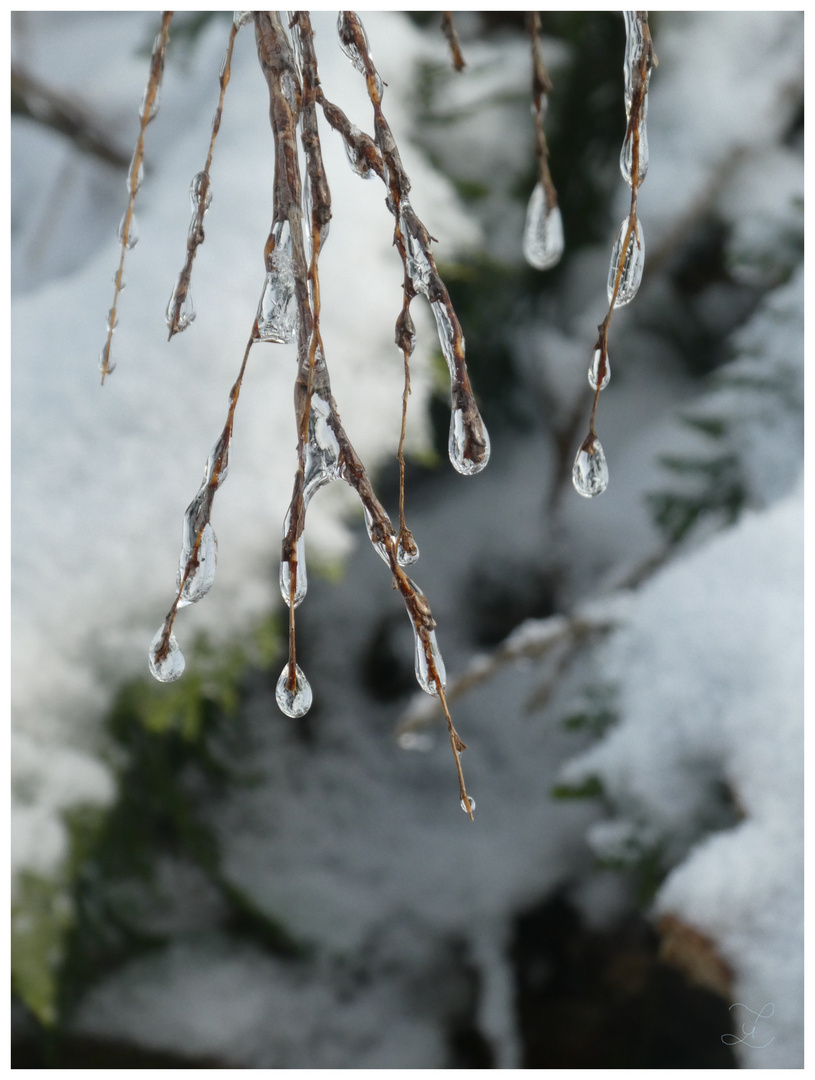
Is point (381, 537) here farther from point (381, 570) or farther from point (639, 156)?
point (381, 570)

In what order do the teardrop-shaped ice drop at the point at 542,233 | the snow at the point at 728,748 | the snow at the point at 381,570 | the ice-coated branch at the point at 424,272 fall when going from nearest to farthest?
the ice-coated branch at the point at 424,272 → the teardrop-shaped ice drop at the point at 542,233 → the snow at the point at 728,748 → the snow at the point at 381,570

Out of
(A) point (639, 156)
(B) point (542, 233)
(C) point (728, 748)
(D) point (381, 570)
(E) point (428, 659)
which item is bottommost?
(E) point (428, 659)

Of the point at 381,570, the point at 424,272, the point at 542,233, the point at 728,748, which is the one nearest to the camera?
the point at 424,272

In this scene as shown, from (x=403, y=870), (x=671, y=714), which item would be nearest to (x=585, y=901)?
(x=403, y=870)

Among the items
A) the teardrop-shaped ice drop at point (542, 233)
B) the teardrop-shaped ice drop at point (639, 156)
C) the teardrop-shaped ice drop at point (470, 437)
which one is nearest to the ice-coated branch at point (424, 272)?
the teardrop-shaped ice drop at point (470, 437)

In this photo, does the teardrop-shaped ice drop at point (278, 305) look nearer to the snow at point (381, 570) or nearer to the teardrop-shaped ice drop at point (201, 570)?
the teardrop-shaped ice drop at point (201, 570)

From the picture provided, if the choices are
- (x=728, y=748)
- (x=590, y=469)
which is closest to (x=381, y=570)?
(x=728, y=748)

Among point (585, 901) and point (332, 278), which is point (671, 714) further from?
point (332, 278)
